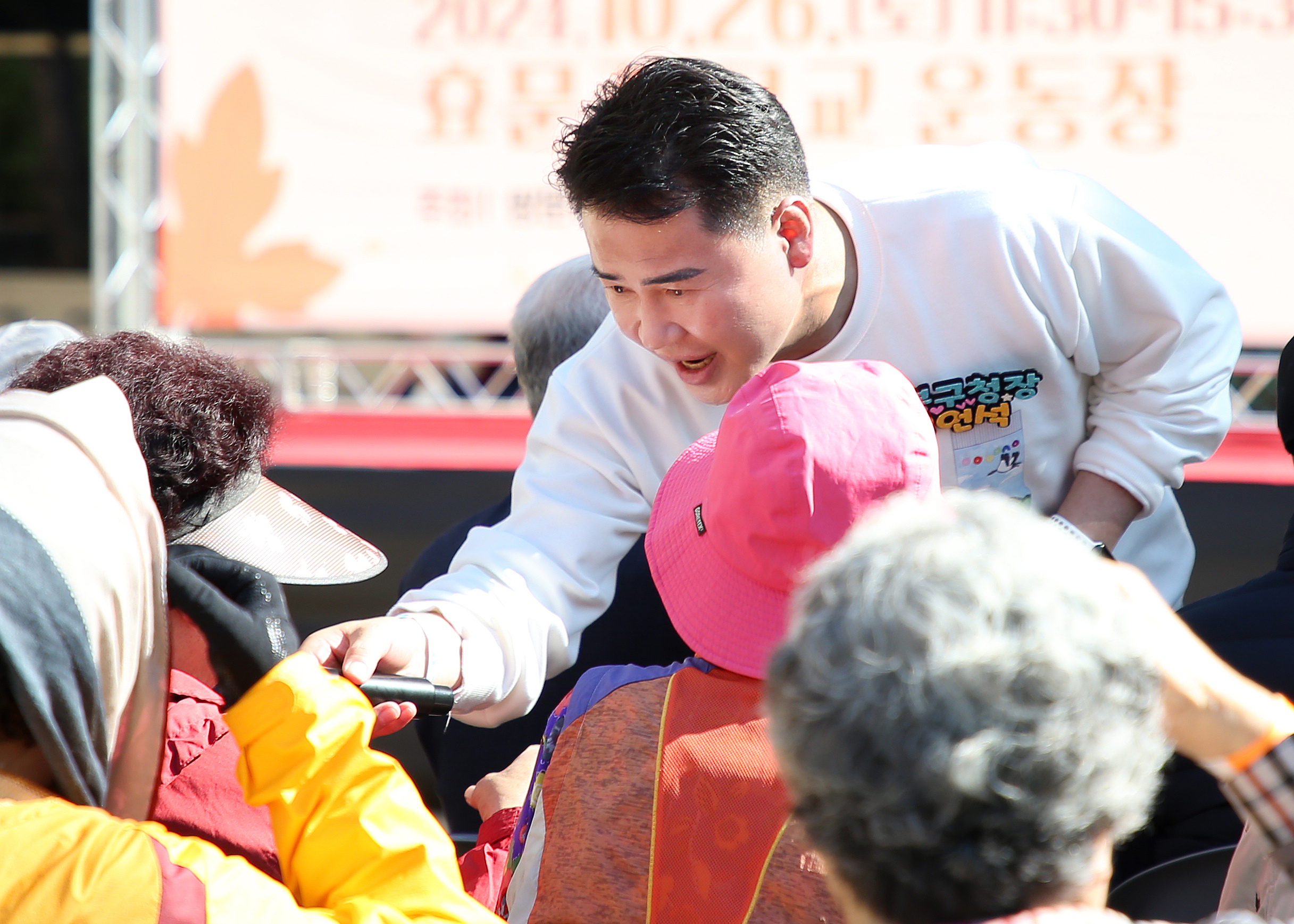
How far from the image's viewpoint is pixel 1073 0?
13.5ft

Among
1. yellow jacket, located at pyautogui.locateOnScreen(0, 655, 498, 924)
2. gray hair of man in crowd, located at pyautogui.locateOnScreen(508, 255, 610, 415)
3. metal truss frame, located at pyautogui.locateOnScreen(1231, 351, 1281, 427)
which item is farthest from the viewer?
metal truss frame, located at pyautogui.locateOnScreen(1231, 351, 1281, 427)

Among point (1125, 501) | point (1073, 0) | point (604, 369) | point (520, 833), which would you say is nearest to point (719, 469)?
point (520, 833)

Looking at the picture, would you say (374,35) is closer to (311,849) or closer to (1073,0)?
(1073,0)

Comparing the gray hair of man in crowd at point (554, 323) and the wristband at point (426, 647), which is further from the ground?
the gray hair of man in crowd at point (554, 323)

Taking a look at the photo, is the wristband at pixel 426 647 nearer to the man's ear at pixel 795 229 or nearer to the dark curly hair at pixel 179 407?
the dark curly hair at pixel 179 407

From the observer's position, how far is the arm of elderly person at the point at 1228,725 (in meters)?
0.83

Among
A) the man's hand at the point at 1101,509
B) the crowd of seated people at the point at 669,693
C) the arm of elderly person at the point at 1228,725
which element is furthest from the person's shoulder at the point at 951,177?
the arm of elderly person at the point at 1228,725

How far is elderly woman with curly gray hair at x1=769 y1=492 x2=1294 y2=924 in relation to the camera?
657mm

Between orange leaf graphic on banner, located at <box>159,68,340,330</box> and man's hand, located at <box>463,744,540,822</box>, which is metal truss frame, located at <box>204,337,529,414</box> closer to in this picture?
orange leaf graphic on banner, located at <box>159,68,340,330</box>

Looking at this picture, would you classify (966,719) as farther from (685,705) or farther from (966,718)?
(685,705)

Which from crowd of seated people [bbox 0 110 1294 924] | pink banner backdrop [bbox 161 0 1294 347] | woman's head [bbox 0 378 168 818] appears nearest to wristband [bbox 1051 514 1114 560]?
crowd of seated people [bbox 0 110 1294 924]

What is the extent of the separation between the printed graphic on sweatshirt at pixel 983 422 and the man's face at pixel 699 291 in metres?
0.26

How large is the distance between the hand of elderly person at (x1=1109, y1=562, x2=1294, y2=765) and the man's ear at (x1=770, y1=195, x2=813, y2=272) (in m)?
0.87

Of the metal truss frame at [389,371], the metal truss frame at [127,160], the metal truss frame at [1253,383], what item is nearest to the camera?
the metal truss frame at [1253,383]
